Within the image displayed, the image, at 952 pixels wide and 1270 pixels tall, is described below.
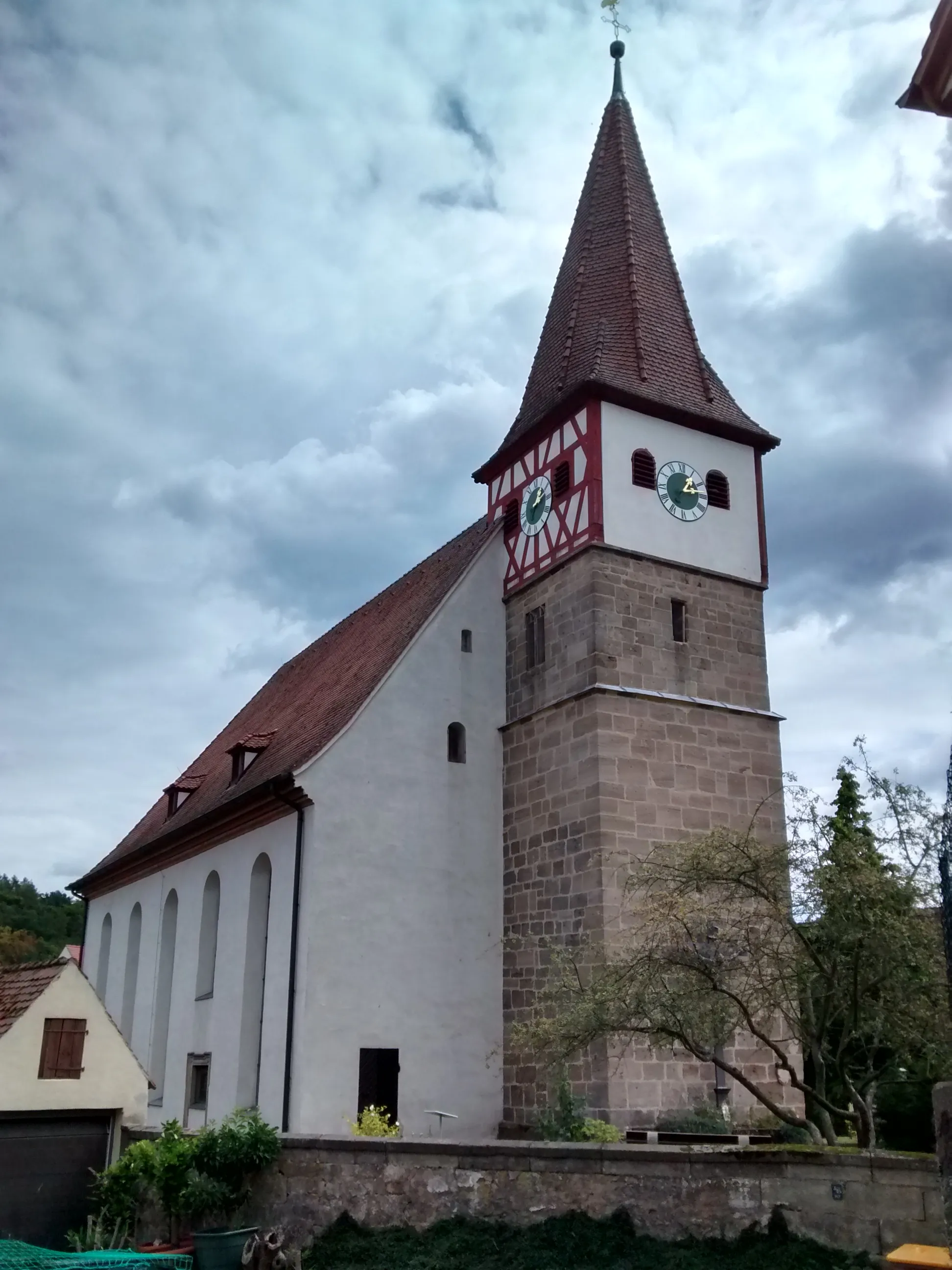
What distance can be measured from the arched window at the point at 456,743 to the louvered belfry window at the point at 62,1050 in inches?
306

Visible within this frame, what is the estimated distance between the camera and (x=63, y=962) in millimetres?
14266

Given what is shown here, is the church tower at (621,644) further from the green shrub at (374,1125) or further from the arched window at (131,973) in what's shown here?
the arched window at (131,973)

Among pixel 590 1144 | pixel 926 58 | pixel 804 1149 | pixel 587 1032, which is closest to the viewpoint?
pixel 926 58

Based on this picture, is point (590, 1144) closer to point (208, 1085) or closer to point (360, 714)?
point (360, 714)

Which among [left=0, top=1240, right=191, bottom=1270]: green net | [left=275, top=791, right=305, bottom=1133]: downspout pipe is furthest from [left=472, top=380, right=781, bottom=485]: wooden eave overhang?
[left=0, top=1240, right=191, bottom=1270]: green net

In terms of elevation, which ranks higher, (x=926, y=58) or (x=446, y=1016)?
(x=926, y=58)

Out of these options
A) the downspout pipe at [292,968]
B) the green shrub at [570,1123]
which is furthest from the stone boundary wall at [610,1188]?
the downspout pipe at [292,968]

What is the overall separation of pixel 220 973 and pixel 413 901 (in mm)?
4382

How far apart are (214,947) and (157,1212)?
9913 millimetres

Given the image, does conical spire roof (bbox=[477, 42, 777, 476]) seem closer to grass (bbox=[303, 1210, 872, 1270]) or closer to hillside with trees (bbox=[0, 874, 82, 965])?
grass (bbox=[303, 1210, 872, 1270])

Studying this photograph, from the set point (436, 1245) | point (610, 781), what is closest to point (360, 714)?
point (610, 781)

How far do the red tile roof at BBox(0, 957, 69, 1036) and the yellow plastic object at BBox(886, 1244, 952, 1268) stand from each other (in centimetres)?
938

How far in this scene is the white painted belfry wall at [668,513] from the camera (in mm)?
19656

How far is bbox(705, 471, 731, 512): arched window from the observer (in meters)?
20.7
